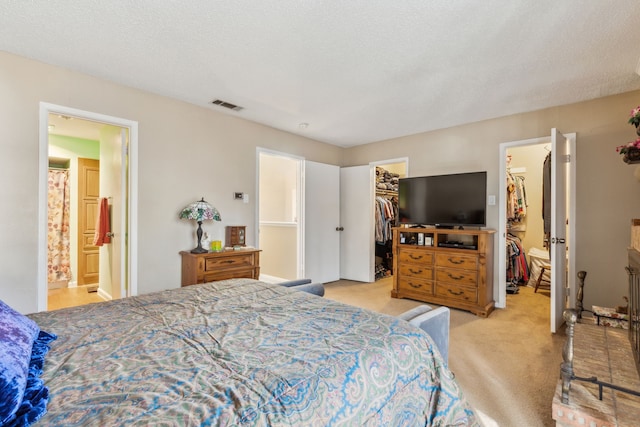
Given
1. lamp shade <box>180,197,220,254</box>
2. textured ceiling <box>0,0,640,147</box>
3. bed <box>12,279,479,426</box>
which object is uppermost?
textured ceiling <box>0,0,640,147</box>

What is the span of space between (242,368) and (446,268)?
3317 mm

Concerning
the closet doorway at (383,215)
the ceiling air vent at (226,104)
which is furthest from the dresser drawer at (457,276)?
the ceiling air vent at (226,104)

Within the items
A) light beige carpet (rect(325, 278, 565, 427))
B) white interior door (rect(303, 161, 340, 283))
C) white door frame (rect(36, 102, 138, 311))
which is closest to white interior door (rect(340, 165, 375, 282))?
white interior door (rect(303, 161, 340, 283))

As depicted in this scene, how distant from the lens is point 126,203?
2961 mm

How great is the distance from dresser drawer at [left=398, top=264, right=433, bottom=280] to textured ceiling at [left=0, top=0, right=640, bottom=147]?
6.59 feet

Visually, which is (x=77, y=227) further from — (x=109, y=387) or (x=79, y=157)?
(x=109, y=387)

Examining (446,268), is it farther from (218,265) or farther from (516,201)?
(218,265)

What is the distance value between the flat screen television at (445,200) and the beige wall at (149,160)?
1801 millimetres

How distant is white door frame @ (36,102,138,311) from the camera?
2422 millimetres

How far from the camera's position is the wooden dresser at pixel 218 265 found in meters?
3.02

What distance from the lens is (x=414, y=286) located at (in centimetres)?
396

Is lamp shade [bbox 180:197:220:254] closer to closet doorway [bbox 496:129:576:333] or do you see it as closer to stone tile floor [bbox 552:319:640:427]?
stone tile floor [bbox 552:319:640:427]

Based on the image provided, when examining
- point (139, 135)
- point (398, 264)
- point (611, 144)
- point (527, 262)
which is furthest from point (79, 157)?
point (527, 262)

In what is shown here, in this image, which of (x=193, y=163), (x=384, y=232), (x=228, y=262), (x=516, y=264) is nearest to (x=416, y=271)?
(x=384, y=232)
